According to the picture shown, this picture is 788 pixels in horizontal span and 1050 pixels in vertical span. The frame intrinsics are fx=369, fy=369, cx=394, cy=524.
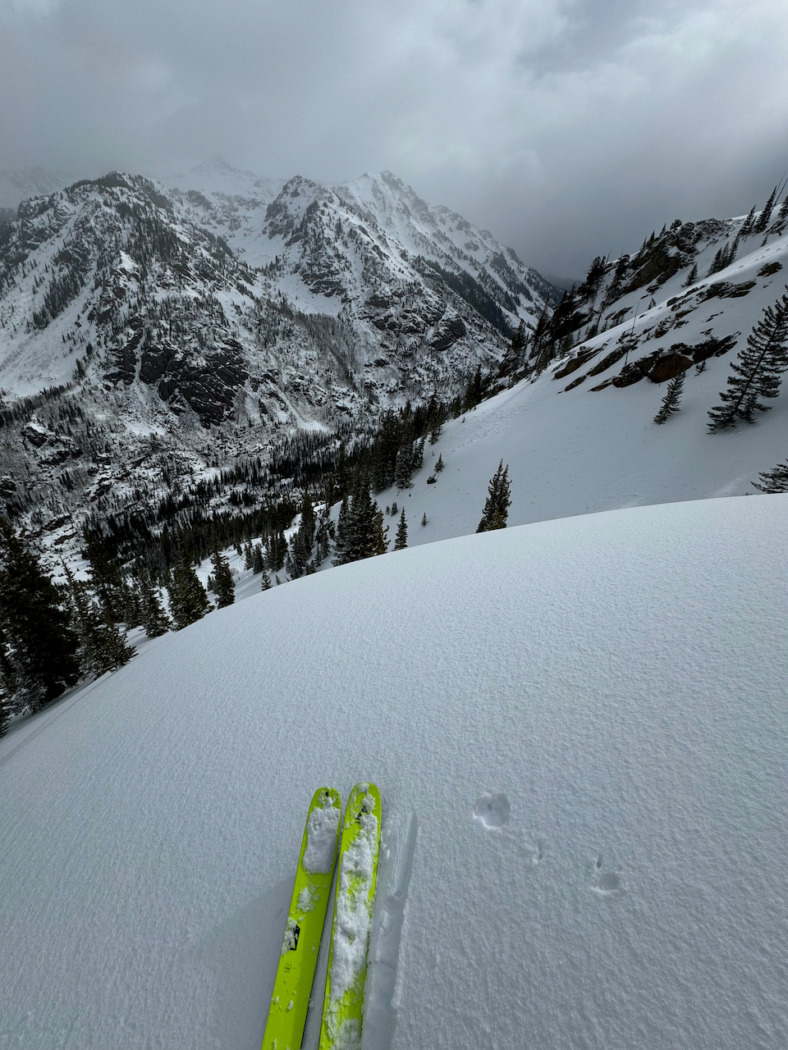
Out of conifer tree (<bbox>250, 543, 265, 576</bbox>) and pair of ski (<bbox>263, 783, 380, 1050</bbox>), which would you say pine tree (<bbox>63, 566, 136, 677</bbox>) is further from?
conifer tree (<bbox>250, 543, 265, 576</bbox>)

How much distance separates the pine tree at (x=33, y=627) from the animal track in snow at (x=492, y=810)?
70.9 ft

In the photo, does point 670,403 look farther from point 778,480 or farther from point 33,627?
point 33,627

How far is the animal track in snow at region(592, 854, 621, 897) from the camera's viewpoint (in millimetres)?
2543

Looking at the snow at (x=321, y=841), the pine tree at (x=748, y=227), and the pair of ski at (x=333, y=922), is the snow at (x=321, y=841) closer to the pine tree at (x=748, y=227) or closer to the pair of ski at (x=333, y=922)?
the pair of ski at (x=333, y=922)

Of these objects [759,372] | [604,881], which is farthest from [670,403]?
[604,881]

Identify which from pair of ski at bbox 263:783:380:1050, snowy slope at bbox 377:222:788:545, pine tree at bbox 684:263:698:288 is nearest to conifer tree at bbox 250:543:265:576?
snowy slope at bbox 377:222:788:545

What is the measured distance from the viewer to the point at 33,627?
1691cm

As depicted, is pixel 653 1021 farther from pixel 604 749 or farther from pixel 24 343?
pixel 24 343

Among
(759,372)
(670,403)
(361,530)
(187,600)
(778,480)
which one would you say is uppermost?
(759,372)

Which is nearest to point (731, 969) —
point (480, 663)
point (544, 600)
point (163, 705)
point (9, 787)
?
point (480, 663)

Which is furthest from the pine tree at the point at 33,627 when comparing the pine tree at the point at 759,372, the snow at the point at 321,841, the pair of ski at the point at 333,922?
the pine tree at the point at 759,372

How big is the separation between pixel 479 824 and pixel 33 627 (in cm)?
2216

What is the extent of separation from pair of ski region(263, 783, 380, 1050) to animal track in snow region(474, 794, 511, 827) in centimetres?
97

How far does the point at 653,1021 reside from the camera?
206 centimetres
